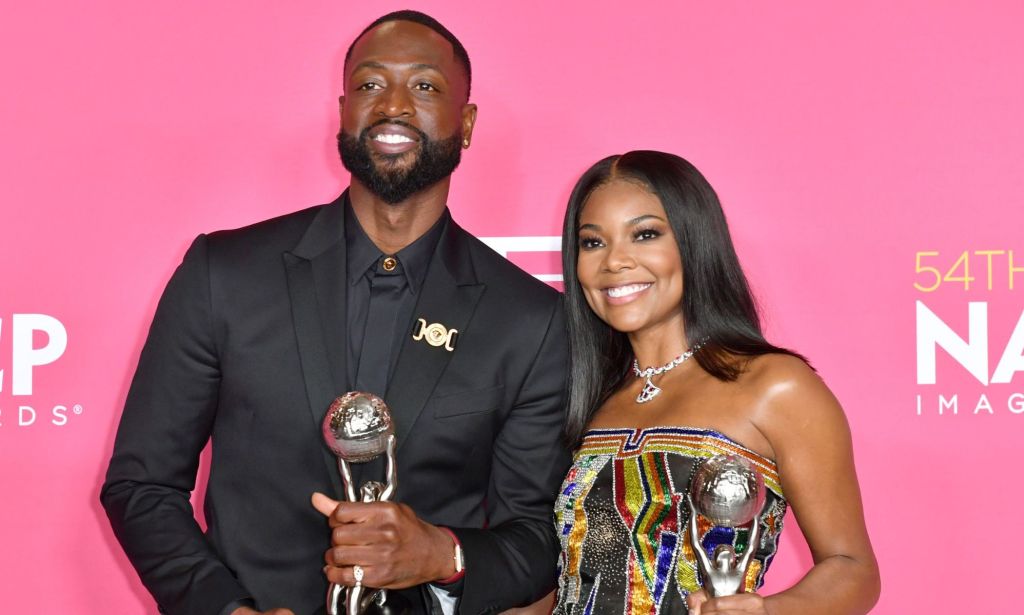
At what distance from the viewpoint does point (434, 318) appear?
7.54ft

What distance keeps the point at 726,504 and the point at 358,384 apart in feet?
2.46

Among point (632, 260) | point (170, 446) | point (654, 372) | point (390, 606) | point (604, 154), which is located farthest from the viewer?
point (604, 154)

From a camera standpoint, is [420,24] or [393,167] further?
[420,24]

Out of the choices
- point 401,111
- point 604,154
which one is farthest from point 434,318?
point 604,154

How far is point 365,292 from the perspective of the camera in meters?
2.33

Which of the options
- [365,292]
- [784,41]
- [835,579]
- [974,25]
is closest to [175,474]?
[365,292]

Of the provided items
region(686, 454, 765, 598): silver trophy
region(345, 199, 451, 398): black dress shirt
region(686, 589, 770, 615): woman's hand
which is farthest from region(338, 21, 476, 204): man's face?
region(686, 589, 770, 615): woman's hand

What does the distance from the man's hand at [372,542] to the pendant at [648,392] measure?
0.61 meters

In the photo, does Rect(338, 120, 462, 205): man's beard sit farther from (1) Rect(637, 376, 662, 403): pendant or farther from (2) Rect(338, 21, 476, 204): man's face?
(1) Rect(637, 376, 662, 403): pendant

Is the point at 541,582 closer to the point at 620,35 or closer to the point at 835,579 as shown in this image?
the point at 835,579

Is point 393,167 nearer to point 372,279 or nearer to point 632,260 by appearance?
point 372,279

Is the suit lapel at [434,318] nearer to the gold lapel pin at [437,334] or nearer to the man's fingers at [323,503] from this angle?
the gold lapel pin at [437,334]

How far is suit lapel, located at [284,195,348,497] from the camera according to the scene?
219 cm

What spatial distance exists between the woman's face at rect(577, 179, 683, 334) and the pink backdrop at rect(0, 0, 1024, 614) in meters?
0.64
